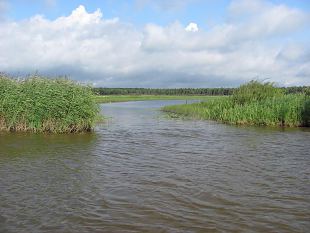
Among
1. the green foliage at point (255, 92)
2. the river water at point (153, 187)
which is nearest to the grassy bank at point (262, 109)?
the green foliage at point (255, 92)

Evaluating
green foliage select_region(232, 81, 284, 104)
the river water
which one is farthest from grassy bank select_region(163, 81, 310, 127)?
the river water

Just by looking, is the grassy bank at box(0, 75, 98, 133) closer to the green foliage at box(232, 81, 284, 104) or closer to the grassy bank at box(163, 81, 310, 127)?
the grassy bank at box(163, 81, 310, 127)

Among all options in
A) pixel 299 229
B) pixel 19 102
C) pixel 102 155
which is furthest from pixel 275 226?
pixel 19 102

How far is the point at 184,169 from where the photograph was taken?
47.5 feet

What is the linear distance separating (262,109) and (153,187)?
77.3ft

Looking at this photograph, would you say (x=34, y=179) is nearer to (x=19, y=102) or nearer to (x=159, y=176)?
(x=159, y=176)

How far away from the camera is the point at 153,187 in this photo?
11.9 meters

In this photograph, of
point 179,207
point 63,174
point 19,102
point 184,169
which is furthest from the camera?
point 19,102

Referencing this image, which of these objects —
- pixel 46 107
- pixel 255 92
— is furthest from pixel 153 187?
pixel 255 92

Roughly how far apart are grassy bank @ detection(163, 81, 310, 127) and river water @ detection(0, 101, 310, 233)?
38.4 feet

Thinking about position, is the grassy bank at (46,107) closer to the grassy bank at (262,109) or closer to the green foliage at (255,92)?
the grassy bank at (262,109)

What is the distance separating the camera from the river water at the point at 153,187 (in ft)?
28.9

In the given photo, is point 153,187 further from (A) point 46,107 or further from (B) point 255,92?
(B) point 255,92

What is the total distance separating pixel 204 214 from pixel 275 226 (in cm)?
164
